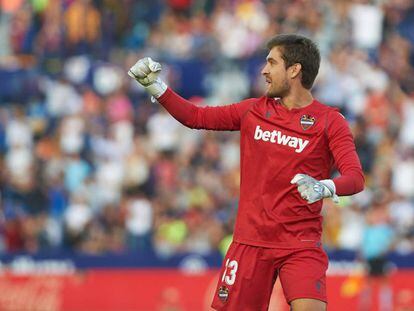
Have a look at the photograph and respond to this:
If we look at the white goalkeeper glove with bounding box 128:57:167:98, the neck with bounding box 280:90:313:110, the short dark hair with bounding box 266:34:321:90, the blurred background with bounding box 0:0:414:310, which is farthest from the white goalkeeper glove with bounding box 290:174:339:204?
the blurred background with bounding box 0:0:414:310

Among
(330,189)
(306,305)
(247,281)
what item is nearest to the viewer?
(330,189)

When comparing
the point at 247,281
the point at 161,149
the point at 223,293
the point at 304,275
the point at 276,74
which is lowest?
the point at 161,149

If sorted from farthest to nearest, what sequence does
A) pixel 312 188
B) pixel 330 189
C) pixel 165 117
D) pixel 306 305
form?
pixel 165 117
pixel 306 305
pixel 330 189
pixel 312 188

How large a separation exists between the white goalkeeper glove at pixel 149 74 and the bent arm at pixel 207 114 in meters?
0.06

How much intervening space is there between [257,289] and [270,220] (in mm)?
446

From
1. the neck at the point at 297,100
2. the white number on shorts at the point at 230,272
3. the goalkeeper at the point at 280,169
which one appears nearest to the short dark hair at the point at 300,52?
the goalkeeper at the point at 280,169

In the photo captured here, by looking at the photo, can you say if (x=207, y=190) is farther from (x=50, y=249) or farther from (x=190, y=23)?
(x=190, y=23)

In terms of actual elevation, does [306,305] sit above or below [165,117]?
above

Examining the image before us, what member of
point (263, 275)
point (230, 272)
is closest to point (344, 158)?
point (263, 275)

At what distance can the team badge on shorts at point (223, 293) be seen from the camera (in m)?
8.30

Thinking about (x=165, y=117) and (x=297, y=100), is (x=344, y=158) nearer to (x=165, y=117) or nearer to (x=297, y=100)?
(x=297, y=100)

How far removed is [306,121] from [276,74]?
36cm

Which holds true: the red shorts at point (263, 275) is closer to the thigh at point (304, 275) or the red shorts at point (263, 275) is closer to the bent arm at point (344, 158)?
the thigh at point (304, 275)

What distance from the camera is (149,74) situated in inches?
330
